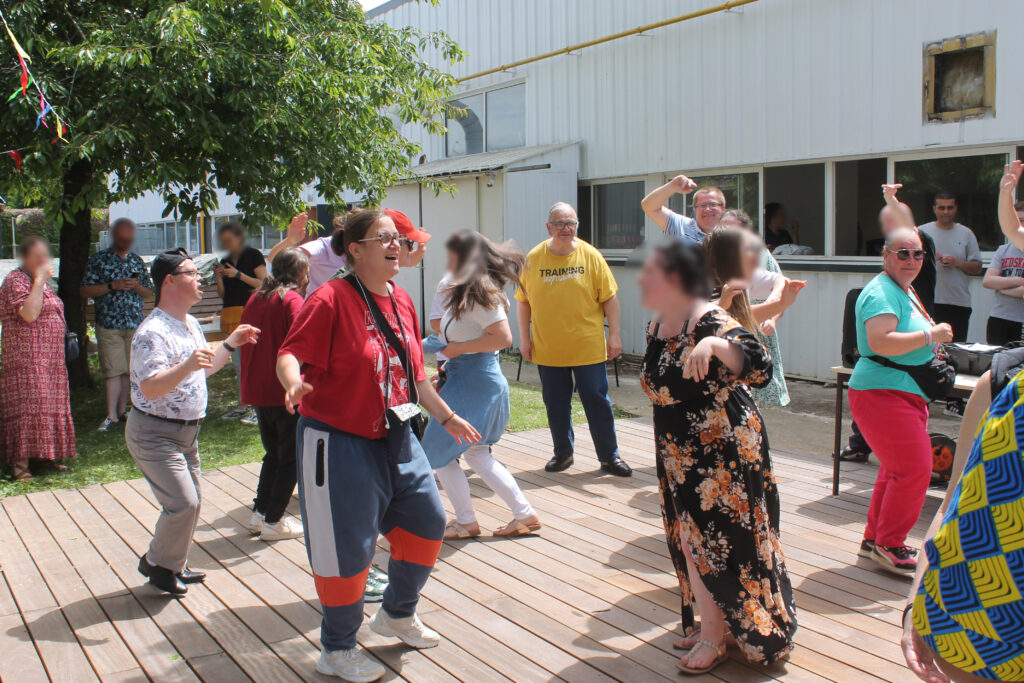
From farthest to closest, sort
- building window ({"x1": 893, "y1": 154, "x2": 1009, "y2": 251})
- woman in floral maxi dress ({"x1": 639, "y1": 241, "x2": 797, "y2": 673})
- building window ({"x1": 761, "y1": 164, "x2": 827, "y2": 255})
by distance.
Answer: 1. building window ({"x1": 761, "y1": 164, "x2": 827, "y2": 255})
2. building window ({"x1": 893, "y1": 154, "x2": 1009, "y2": 251})
3. woman in floral maxi dress ({"x1": 639, "y1": 241, "x2": 797, "y2": 673})

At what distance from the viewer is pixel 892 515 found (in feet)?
14.5

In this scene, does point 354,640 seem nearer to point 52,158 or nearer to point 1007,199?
point 1007,199

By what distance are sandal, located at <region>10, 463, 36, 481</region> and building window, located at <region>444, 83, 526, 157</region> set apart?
356 inches

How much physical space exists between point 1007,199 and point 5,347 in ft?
21.7

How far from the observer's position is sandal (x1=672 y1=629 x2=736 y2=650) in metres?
3.56

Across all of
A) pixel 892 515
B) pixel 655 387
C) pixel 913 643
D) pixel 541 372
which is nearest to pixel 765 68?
pixel 541 372

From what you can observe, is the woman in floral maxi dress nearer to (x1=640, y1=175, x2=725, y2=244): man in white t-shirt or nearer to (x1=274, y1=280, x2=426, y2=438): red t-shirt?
(x1=640, y1=175, x2=725, y2=244): man in white t-shirt

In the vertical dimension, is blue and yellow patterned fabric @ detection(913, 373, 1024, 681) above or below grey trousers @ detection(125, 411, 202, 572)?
above

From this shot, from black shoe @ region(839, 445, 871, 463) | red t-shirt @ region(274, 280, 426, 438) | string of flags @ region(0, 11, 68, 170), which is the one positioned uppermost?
string of flags @ region(0, 11, 68, 170)

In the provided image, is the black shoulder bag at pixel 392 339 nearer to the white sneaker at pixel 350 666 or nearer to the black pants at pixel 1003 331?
the white sneaker at pixel 350 666

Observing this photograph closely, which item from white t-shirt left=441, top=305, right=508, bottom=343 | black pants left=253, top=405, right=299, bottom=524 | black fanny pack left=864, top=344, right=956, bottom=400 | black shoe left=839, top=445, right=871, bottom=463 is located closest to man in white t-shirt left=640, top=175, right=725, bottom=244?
white t-shirt left=441, top=305, right=508, bottom=343

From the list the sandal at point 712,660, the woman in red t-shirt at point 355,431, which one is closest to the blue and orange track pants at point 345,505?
the woman in red t-shirt at point 355,431

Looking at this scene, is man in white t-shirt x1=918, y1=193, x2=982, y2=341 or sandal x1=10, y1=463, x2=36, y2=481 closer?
sandal x1=10, y1=463, x2=36, y2=481

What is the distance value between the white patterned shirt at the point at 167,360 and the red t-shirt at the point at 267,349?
0.67 meters
